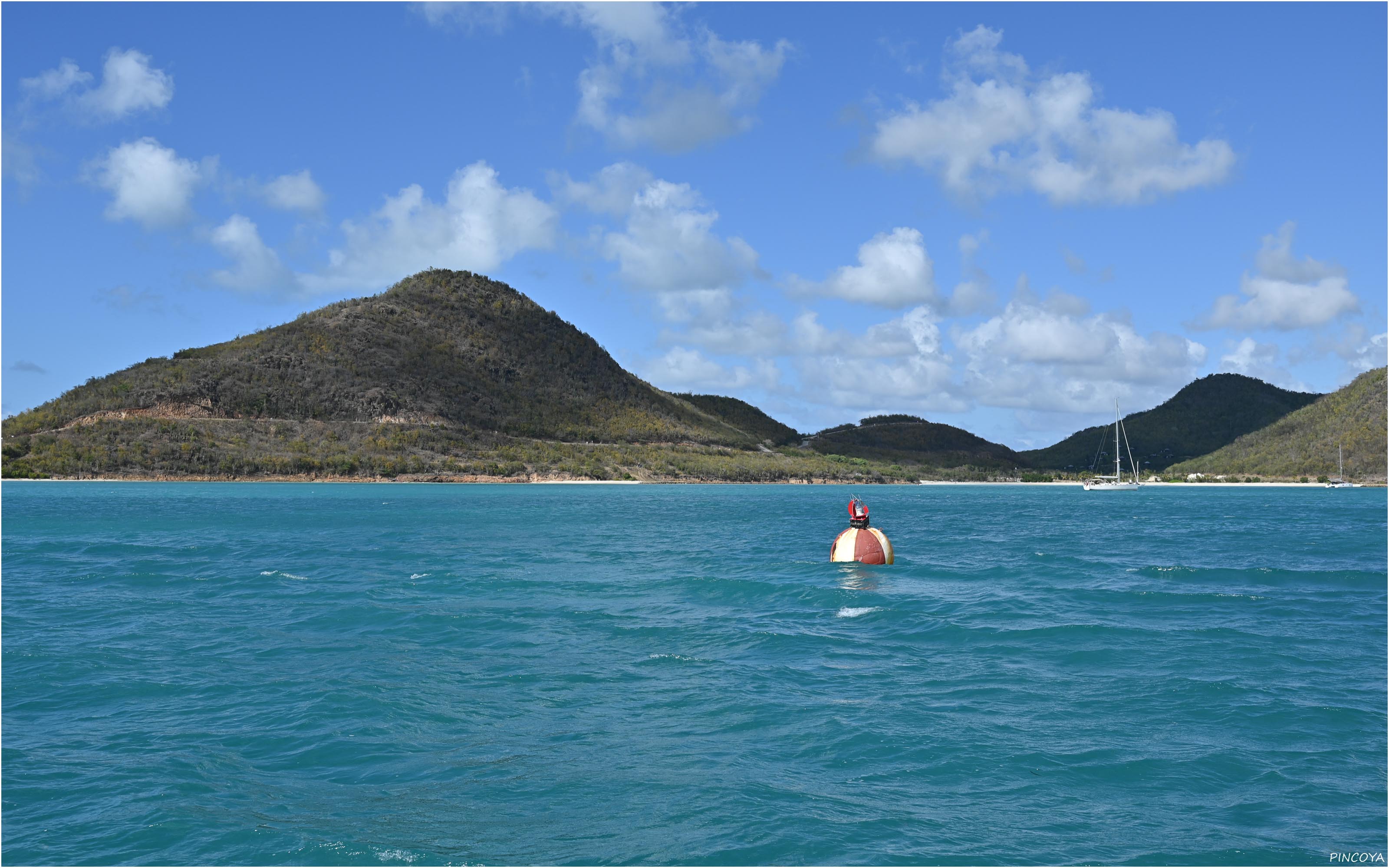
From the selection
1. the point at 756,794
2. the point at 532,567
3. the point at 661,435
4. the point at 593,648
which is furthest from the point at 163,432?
the point at 756,794

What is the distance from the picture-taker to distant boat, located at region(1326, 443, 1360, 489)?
13662 centimetres

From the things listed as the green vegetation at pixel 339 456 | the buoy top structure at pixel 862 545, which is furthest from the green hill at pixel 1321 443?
the buoy top structure at pixel 862 545

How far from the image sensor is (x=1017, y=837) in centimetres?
1068

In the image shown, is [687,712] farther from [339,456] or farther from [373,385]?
[373,385]

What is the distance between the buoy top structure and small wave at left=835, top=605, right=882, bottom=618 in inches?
331

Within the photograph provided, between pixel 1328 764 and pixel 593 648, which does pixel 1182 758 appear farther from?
pixel 593 648

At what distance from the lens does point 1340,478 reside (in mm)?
139125

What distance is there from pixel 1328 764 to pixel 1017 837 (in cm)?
546

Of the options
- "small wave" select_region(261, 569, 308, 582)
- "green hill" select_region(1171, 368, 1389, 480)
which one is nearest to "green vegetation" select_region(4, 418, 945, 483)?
"green hill" select_region(1171, 368, 1389, 480)

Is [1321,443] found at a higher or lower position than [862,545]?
higher

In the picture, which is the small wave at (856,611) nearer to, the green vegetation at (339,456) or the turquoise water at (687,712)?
the turquoise water at (687,712)

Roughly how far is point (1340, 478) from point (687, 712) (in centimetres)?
15421

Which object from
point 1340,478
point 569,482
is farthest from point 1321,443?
point 569,482

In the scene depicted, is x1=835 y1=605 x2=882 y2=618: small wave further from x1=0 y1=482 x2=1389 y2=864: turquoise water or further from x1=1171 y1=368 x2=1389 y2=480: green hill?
x1=1171 y1=368 x2=1389 y2=480: green hill
